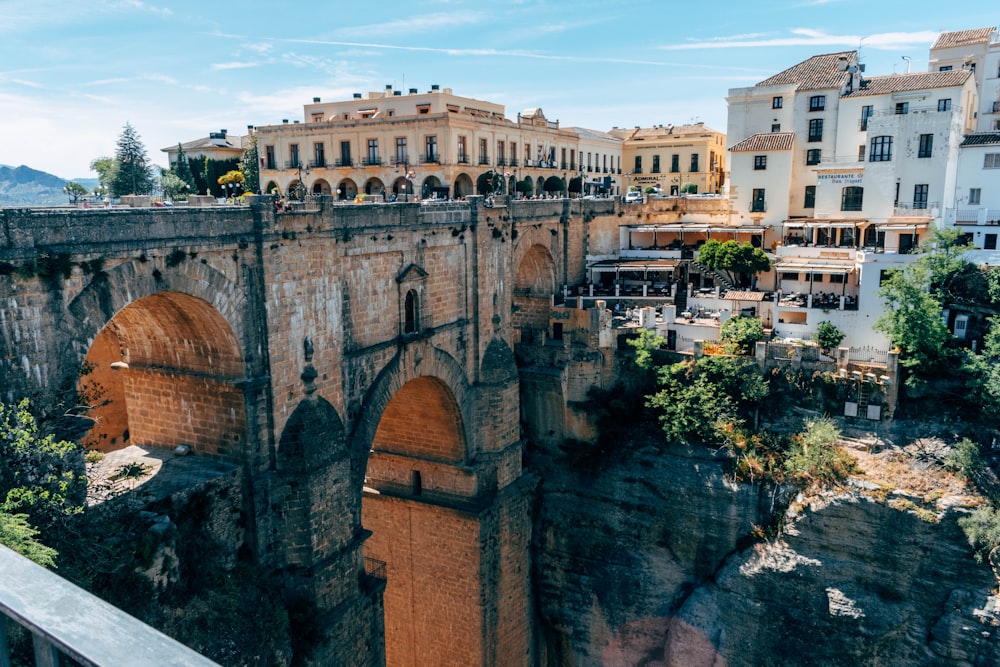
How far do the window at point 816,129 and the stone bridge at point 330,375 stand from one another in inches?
720

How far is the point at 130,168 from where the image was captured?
44719mm

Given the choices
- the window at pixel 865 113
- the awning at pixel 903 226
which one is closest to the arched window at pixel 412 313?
the awning at pixel 903 226

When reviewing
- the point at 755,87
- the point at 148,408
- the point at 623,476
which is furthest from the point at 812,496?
the point at 755,87

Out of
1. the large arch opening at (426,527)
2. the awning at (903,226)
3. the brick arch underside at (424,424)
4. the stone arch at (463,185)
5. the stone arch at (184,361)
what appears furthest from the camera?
the stone arch at (463,185)

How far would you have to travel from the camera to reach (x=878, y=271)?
2839 cm

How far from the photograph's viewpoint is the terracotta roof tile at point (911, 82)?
114 ft

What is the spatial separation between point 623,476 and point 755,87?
24502 millimetres

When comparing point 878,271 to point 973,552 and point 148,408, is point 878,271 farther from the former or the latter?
point 148,408

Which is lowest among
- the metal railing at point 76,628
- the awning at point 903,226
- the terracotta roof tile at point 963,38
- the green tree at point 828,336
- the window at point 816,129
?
the green tree at point 828,336

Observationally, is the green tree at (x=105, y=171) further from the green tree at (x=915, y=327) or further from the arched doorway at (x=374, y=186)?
the green tree at (x=915, y=327)

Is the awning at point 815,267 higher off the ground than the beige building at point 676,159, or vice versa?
the beige building at point 676,159

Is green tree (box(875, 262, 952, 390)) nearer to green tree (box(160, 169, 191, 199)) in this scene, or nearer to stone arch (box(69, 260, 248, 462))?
stone arch (box(69, 260, 248, 462))

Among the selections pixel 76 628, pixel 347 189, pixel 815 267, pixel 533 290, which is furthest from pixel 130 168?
pixel 76 628

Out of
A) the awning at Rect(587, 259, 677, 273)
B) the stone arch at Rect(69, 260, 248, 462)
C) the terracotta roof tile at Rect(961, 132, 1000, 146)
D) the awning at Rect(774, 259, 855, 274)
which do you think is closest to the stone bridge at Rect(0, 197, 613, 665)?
the stone arch at Rect(69, 260, 248, 462)
